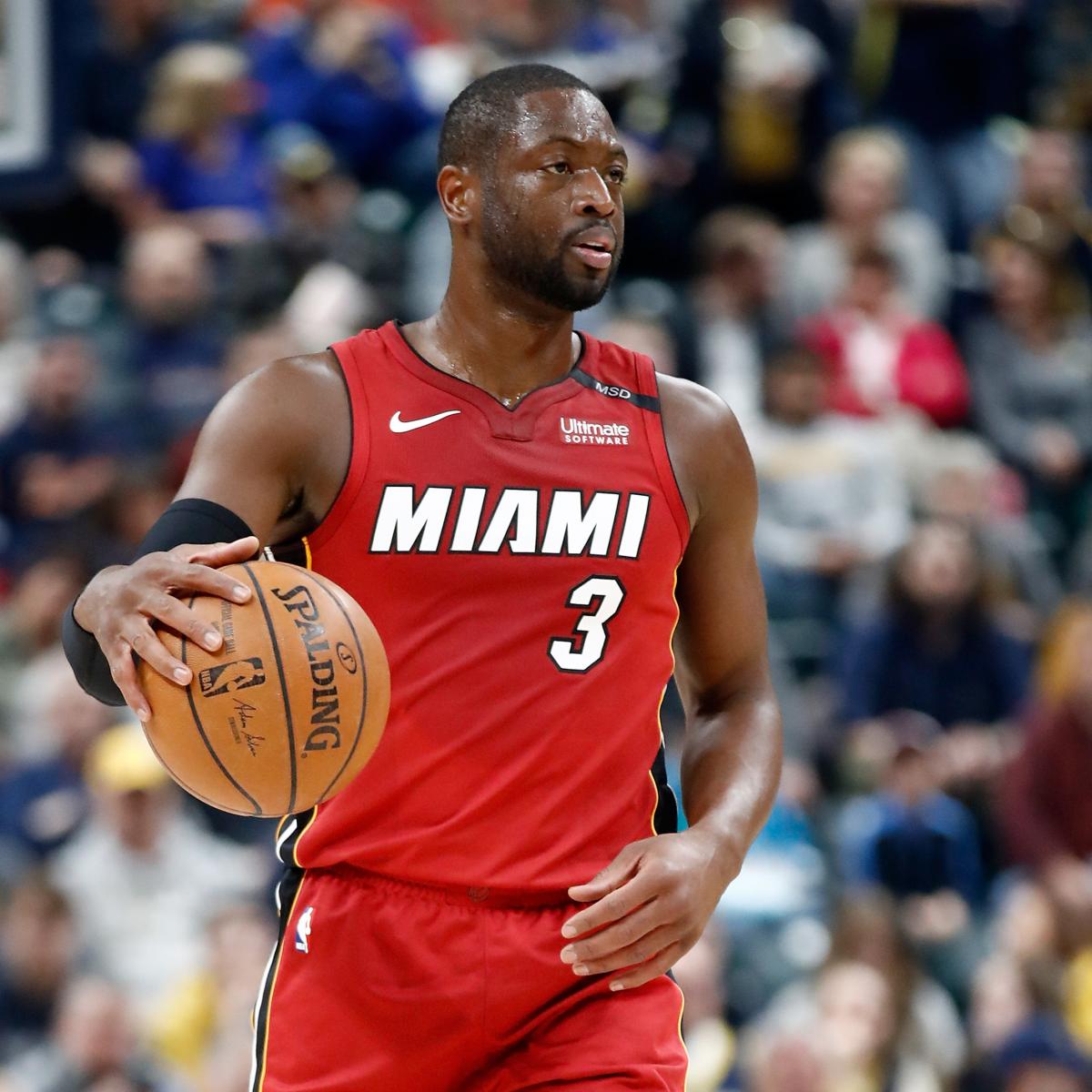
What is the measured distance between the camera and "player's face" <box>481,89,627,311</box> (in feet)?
11.7

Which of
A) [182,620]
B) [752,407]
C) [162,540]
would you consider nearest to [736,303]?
[752,407]

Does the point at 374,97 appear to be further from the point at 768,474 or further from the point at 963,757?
the point at 963,757

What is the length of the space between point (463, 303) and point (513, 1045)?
1.36 metres

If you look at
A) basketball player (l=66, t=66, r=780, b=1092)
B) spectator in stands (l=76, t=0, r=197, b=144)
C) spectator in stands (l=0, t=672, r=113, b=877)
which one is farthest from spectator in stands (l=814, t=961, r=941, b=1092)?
spectator in stands (l=76, t=0, r=197, b=144)

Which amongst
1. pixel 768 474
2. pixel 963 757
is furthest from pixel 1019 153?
pixel 963 757

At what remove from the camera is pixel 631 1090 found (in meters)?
3.32

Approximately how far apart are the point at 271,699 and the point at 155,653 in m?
0.19

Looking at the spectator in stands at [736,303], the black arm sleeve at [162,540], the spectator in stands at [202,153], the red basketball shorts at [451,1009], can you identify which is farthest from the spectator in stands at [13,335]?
the red basketball shorts at [451,1009]

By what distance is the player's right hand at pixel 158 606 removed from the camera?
3.01 meters

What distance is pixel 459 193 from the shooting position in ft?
12.3

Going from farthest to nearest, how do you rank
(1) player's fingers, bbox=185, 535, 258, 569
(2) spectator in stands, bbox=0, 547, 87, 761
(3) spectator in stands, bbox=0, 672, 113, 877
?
1. (2) spectator in stands, bbox=0, 547, 87, 761
2. (3) spectator in stands, bbox=0, 672, 113, 877
3. (1) player's fingers, bbox=185, 535, 258, 569

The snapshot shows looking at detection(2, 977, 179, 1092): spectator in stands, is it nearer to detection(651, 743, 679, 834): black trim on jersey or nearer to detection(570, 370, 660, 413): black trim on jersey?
detection(651, 743, 679, 834): black trim on jersey

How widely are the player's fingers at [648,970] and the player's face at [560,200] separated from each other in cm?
114

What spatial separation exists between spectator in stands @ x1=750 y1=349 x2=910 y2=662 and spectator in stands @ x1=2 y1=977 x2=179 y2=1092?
3.09 meters
